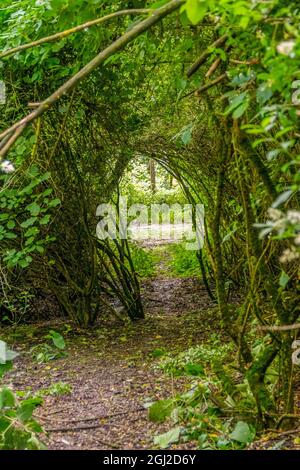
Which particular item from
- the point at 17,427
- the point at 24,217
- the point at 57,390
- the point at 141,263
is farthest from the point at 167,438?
the point at 141,263

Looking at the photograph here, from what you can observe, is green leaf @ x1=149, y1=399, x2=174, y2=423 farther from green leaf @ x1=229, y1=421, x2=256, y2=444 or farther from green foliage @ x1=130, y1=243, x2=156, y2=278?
green foliage @ x1=130, y1=243, x2=156, y2=278

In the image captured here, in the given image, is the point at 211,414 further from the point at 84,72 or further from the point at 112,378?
the point at 84,72

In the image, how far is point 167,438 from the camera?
2586 mm

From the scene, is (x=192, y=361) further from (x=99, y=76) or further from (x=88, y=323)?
(x=99, y=76)

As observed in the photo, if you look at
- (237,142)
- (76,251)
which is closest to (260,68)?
(237,142)

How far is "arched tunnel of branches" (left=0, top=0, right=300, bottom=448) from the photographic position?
77.7 inches

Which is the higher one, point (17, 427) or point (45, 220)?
point (45, 220)

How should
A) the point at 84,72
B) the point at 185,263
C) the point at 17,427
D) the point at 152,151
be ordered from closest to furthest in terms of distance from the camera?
the point at 84,72 → the point at 17,427 → the point at 152,151 → the point at 185,263

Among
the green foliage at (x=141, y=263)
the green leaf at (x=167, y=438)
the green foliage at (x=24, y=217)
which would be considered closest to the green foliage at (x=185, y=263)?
the green foliage at (x=141, y=263)

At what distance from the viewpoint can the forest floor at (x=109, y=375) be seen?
9.41 feet

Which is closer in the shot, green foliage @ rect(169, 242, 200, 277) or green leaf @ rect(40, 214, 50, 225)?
green leaf @ rect(40, 214, 50, 225)

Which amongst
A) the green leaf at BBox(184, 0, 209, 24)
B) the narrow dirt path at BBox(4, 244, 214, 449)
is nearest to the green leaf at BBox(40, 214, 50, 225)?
the narrow dirt path at BBox(4, 244, 214, 449)

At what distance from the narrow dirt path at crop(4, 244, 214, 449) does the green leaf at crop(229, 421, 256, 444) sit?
1.38 feet

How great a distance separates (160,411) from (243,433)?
57 centimetres
